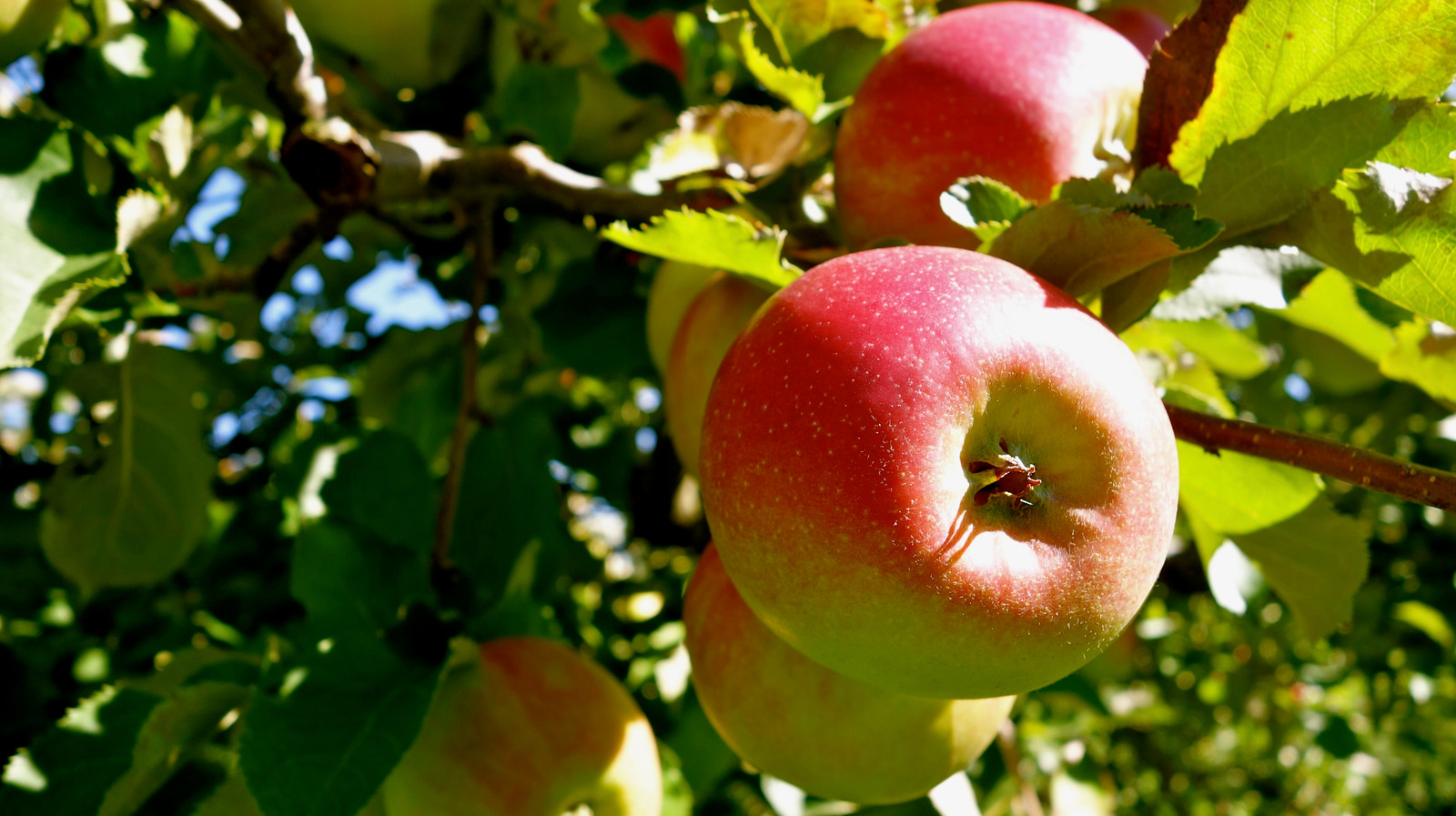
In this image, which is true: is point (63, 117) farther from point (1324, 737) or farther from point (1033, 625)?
point (1324, 737)

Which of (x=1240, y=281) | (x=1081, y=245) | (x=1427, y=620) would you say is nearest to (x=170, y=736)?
(x=1081, y=245)

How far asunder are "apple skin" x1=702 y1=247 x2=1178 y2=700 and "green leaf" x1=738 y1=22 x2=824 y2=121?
0.29 m

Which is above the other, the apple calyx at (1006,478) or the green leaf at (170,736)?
the apple calyx at (1006,478)

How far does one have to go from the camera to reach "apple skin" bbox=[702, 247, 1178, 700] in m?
Result: 0.48

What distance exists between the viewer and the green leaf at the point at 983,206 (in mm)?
599

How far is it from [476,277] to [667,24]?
42cm

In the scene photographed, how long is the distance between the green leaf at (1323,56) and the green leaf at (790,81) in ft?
0.95

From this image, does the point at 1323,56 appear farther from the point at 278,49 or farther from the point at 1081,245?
the point at 278,49

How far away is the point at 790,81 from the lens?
0.77 m

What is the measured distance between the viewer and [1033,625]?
49 cm

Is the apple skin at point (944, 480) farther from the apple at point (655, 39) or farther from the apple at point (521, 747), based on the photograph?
the apple at point (655, 39)

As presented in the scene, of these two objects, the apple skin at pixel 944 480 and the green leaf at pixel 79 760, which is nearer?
the apple skin at pixel 944 480

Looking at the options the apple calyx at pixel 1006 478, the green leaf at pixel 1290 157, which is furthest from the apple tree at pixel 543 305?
the apple calyx at pixel 1006 478

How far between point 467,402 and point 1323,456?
2.70 feet
